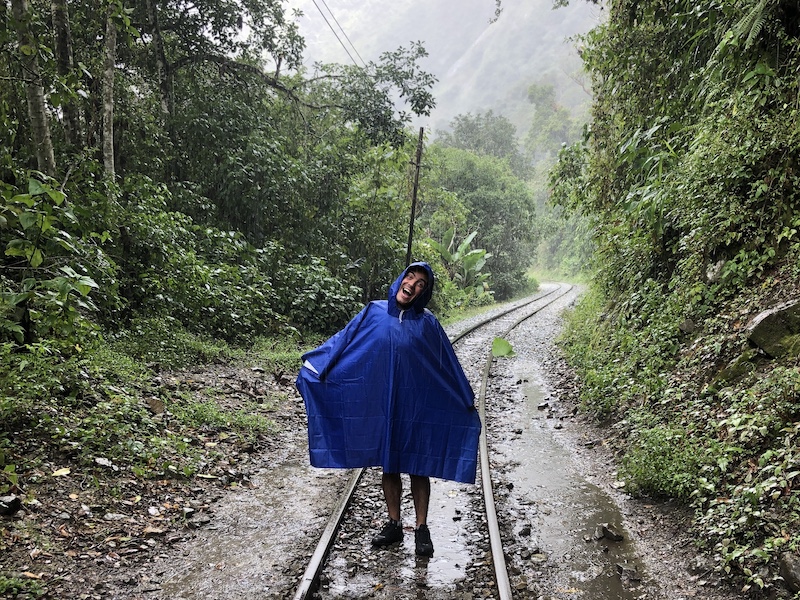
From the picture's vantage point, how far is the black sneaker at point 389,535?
4.58 meters

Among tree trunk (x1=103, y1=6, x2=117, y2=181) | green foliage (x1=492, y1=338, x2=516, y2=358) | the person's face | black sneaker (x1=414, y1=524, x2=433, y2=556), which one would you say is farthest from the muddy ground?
green foliage (x1=492, y1=338, x2=516, y2=358)

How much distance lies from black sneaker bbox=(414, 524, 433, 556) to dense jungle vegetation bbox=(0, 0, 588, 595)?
Result: 2.57 meters

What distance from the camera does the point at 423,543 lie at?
4.45 meters

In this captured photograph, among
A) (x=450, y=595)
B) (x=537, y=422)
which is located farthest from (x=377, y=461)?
(x=537, y=422)

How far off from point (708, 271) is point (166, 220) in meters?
8.25

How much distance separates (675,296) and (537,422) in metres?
2.61

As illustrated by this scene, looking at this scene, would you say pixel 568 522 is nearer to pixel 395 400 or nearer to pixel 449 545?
pixel 449 545

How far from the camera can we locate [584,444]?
7527 millimetres

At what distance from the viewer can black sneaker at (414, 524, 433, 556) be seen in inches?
175

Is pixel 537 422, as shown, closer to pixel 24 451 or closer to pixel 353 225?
pixel 24 451

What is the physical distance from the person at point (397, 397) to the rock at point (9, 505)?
2201mm

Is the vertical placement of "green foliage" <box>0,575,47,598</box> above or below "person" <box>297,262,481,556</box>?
below

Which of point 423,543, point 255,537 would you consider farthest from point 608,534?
point 255,537

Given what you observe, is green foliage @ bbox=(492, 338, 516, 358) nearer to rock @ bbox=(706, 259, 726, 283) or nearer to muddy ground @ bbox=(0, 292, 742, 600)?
rock @ bbox=(706, 259, 726, 283)
